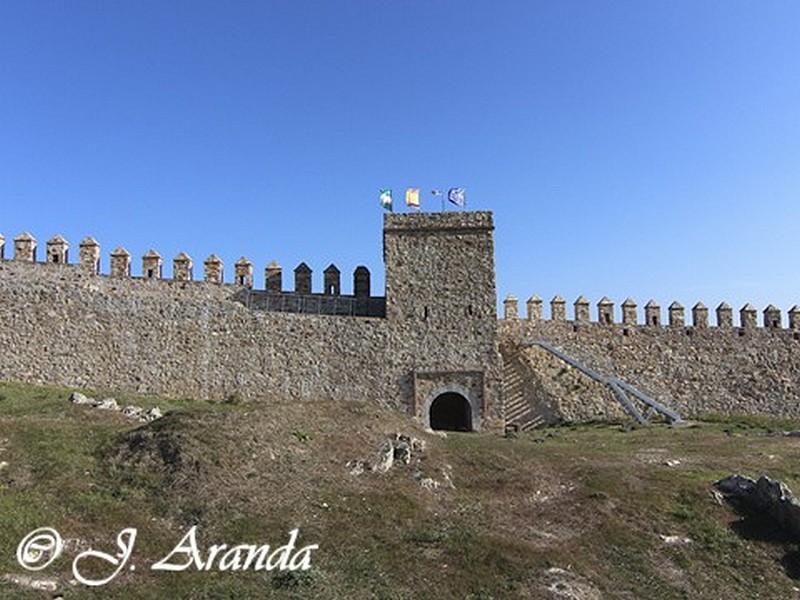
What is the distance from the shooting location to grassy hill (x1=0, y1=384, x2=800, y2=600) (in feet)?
39.1

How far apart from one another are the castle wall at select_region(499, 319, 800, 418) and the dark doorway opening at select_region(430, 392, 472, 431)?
3303 mm

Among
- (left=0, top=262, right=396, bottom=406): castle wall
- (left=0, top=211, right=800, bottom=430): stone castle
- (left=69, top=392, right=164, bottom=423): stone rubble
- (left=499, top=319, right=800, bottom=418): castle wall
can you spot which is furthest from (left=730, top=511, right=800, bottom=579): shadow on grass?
(left=499, top=319, right=800, bottom=418): castle wall

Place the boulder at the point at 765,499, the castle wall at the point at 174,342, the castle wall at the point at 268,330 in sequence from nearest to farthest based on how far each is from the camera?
the boulder at the point at 765,499, the castle wall at the point at 174,342, the castle wall at the point at 268,330

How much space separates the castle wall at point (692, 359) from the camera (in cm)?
3325

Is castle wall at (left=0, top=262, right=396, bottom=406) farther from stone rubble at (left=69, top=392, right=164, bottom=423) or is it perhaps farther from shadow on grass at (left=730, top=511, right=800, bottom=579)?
shadow on grass at (left=730, top=511, right=800, bottom=579)

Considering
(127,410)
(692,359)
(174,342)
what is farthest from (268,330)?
(692,359)

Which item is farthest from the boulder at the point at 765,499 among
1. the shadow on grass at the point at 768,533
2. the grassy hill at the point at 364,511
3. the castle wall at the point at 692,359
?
the castle wall at the point at 692,359

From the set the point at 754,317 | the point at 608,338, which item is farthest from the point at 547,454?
the point at 754,317

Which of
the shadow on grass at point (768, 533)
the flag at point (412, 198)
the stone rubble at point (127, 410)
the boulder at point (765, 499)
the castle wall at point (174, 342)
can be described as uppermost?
the flag at point (412, 198)

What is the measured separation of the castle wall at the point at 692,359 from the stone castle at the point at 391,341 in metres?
0.06

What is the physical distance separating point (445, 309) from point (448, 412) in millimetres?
4642

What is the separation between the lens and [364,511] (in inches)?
559

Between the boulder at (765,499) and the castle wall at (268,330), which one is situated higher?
the castle wall at (268,330)

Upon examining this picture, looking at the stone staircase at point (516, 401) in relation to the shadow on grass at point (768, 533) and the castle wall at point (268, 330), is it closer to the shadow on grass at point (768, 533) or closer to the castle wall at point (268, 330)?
the castle wall at point (268, 330)
